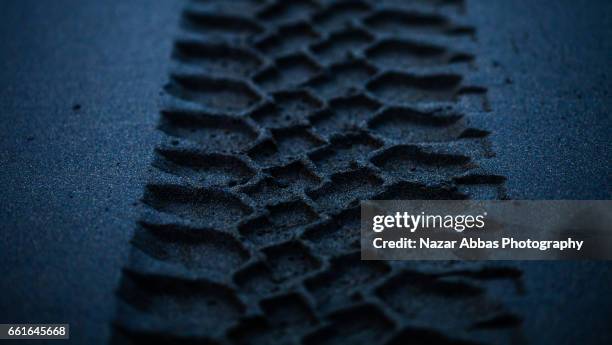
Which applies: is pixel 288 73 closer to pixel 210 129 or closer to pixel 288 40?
pixel 288 40

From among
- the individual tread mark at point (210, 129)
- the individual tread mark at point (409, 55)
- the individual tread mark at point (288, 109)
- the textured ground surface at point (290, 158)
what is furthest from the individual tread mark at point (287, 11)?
the individual tread mark at point (210, 129)

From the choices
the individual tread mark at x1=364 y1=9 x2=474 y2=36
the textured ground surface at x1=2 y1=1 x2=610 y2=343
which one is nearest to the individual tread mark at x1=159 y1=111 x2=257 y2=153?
the textured ground surface at x1=2 y1=1 x2=610 y2=343

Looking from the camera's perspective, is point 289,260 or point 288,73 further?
point 288,73

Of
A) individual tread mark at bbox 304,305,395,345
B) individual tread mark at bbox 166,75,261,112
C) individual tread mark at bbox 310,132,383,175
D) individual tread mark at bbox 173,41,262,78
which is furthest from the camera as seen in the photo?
individual tread mark at bbox 173,41,262,78

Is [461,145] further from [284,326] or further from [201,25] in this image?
[201,25]

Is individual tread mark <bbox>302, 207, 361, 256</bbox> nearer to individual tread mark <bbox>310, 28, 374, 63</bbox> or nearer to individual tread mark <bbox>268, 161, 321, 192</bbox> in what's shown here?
individual tread mark <bbox>268, 161, 321, 192</bbox>

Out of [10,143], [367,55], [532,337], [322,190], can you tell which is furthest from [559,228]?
[10,143]

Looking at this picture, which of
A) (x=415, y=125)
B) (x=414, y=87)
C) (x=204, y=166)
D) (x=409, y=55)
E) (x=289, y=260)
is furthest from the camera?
(x=409, y=55)

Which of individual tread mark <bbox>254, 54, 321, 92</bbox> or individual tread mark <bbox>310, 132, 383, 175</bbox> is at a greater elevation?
individual tread mark <bbox>254, 54, 321, 92</bbox>

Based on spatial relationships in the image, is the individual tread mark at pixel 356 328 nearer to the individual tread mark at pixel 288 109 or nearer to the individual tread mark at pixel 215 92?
the individual tread mark at pixel 288 109

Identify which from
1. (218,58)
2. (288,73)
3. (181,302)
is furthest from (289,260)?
(218,58)
